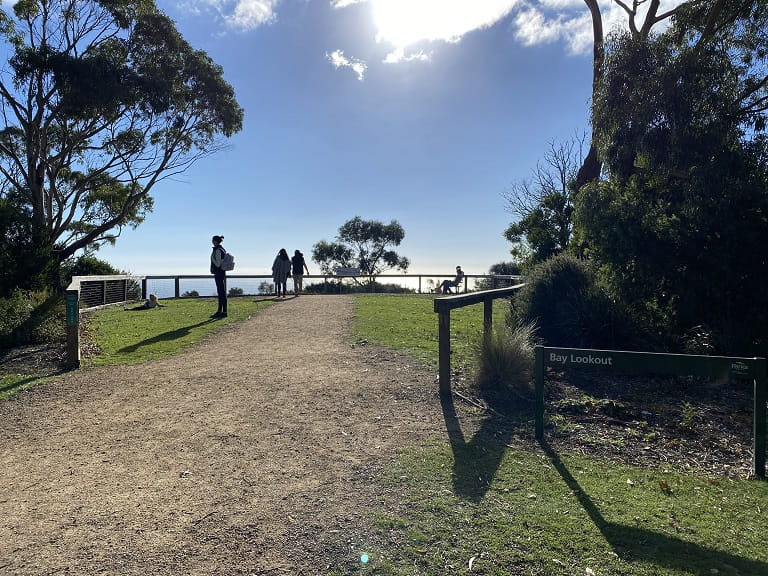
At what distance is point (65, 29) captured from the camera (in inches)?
674

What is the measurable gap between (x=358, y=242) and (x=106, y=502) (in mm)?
37269

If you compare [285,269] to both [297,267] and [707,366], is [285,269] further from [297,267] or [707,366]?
[707,366]

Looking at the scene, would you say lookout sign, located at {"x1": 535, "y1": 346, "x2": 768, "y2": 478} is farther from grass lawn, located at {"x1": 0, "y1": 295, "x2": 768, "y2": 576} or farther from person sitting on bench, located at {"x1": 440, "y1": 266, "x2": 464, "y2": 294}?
person sitting on bench, located at {"x1": 440, "y1": 266, "x2": 464, "y2": 294}

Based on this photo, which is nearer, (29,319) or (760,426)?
(760,426)

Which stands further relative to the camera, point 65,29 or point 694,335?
point 65,29

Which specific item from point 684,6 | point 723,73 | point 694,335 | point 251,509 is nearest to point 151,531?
point 251,509

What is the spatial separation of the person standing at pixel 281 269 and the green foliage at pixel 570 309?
11174mm

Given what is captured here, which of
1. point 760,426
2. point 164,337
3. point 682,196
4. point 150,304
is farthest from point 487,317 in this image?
point 150,304

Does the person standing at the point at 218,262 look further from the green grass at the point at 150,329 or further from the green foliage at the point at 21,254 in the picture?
the green foliage at the point at 21,254

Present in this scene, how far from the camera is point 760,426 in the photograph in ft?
13.6

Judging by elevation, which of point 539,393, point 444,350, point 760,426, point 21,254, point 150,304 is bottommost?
point 760,426

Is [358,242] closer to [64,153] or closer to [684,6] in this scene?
[64,153]

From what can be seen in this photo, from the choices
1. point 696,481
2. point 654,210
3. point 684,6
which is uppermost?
point 684,6

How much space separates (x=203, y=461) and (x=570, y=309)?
686cm
